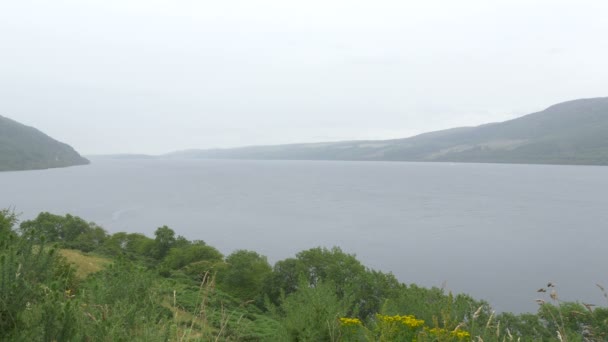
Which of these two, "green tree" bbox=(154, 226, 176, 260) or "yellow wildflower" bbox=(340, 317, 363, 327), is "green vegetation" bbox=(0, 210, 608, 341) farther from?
"green tree" bbox=(154, 226, 176, 260)

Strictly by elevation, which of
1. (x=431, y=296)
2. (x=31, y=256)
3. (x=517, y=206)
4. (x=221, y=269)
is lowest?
(x=517, y=206)

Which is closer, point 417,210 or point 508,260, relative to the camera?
point 508,260

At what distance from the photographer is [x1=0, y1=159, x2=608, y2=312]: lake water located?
186ft

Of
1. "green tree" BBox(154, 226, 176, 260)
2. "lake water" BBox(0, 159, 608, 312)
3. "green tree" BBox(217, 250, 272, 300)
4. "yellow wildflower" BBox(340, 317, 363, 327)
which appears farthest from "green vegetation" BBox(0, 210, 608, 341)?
"lake water" BBox(0, 159, 608, 312)

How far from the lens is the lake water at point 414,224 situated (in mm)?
56594

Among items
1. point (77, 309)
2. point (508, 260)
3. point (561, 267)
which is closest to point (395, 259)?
point (508, 260)

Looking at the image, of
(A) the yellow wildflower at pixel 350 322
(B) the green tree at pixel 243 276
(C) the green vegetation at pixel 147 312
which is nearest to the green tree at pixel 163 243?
(B) the green tree at pixel 243 276

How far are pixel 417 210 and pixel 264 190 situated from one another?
69882 millimetres

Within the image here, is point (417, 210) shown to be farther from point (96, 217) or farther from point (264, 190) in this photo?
point (96, 217)

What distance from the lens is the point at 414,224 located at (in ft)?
304

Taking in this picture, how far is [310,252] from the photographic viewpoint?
37562 millimetres

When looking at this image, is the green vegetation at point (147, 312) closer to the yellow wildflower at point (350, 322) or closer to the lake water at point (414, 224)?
the yellow wildflower at point (350, 322)

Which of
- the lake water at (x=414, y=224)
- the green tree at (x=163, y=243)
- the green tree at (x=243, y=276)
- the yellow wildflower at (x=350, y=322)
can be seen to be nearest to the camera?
the yellow wildflower at (x=350, y=322)

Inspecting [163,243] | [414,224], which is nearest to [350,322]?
[163,243]
